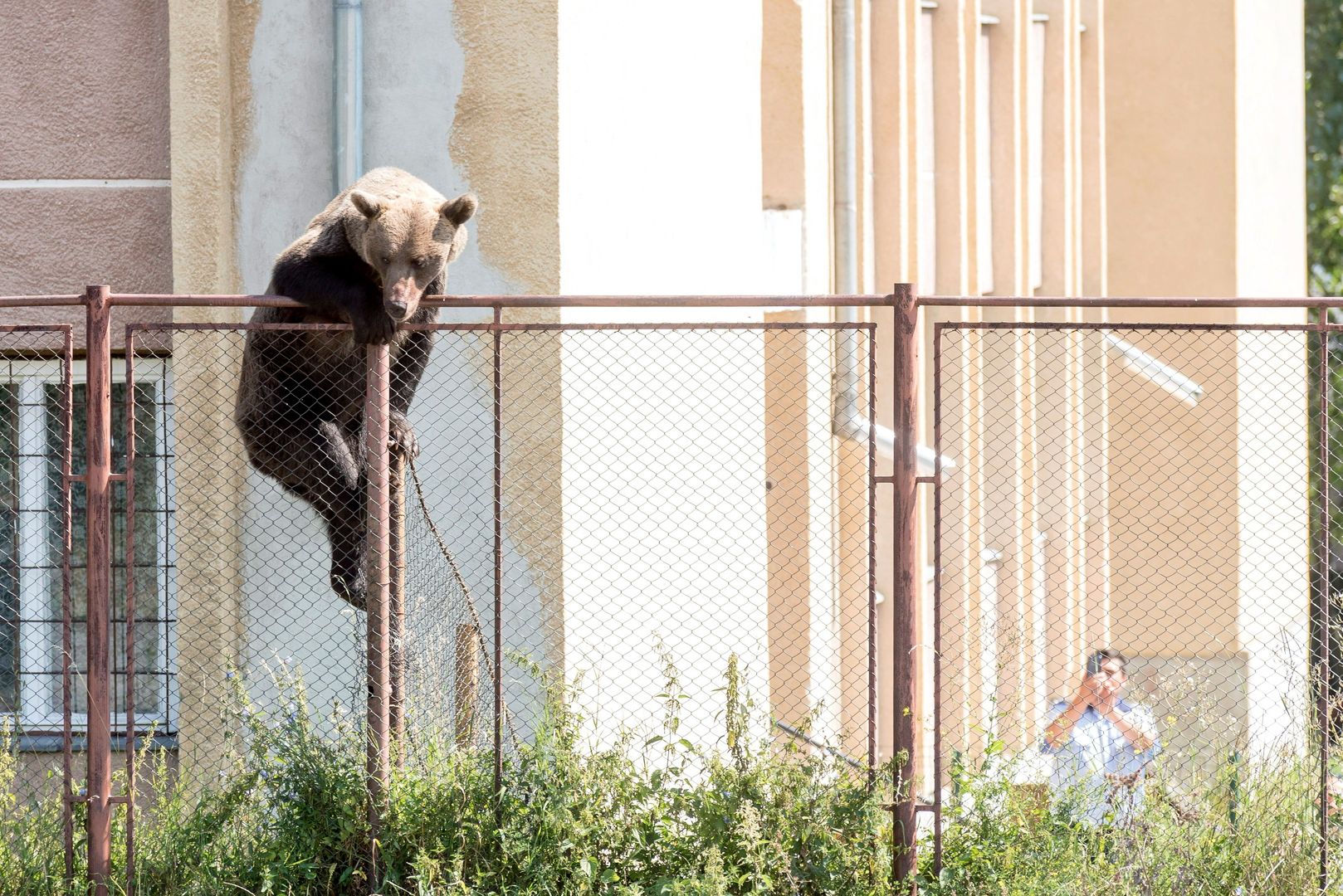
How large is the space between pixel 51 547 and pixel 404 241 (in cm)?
301

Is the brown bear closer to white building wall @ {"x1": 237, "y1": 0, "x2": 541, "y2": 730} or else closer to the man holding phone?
white building wall @ {"x1": 237, "y1": 0, "x2": 541, "y2": 730}

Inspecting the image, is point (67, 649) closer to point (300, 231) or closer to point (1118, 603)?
point (300, 231)

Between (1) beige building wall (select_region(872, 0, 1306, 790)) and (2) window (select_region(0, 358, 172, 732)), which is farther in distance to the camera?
(1) beige building wall (select_region(872, 0, 1306, 790))

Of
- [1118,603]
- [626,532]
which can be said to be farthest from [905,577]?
[1118,603]

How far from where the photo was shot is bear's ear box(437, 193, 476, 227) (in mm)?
5969

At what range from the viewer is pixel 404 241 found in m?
5.82

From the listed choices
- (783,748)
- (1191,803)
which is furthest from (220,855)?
(1191,803)

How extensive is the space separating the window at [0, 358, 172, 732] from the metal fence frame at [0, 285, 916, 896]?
1.47 m

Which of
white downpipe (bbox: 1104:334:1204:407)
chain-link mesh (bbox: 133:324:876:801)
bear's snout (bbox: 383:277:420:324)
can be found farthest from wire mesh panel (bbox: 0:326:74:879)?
white downpipe (bbox: 1104:334:1204:407)

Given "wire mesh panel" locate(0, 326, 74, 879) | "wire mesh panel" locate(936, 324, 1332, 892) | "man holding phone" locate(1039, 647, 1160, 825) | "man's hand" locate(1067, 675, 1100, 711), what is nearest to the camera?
"wire mesh panel" locate(936, 324, 1332, 892)

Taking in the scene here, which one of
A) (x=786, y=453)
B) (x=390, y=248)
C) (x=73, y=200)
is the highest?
(x=73, y=200)

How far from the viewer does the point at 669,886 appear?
5.68 meters

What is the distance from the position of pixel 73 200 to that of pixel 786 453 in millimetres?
4242

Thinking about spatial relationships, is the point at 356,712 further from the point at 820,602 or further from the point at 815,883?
the point at 820,602
